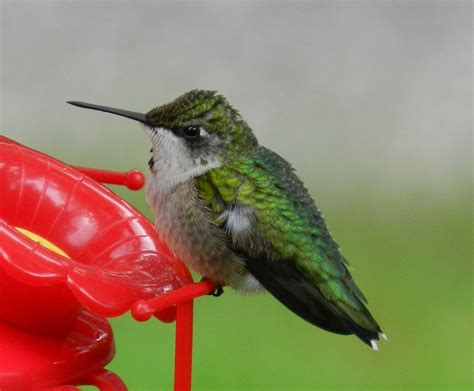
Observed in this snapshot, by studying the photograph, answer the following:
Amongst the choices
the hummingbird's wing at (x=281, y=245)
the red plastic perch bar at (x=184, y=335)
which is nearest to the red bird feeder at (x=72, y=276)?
the red plastic perch bar at (x=184, y=335)

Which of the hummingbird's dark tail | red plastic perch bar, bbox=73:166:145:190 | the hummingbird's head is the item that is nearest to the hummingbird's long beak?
the hummingbird's head

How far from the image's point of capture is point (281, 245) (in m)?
2.22

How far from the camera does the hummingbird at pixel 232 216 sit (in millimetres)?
2178

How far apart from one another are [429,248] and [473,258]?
0.21 meters

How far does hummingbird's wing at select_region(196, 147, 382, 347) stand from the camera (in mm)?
2160

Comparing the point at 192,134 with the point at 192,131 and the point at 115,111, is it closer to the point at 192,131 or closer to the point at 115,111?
the point at 192,131

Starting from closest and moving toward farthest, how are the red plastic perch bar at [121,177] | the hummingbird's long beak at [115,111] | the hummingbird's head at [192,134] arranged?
→ 1. the hummingbird's long beak at [115,111]
2. the hummingbird's head at [192,134]
3. the red plastic perch bar at [121,177]

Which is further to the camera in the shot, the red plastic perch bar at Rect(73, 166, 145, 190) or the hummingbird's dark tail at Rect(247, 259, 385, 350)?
the red plastic perch bar at Rect(73, 166, 145, 190)

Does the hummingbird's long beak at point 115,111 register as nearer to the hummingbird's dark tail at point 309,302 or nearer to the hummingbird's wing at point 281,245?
the hummingbird's wing at point 281,245

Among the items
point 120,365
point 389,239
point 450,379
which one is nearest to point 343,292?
point 120,365

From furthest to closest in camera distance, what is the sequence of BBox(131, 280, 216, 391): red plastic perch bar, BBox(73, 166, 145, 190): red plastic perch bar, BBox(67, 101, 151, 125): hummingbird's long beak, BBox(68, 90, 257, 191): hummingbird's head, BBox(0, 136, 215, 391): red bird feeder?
1. BBox(73, 166, 145, 190): red plastic perch bar
2. BBox(68, 90, 257, 191): hummingbird's head
3. BBox(67, 101, 151, 125): hummingbird's long beak
4. BBox(131, 280, 216, 391): red plastic perch bar
5. BBox(0, 136, 215, 391): red bird feeder

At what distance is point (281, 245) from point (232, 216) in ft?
0.40

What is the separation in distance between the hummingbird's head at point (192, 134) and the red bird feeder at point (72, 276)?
0.29 feet

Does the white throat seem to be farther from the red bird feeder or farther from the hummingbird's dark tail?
the hummingbird's dark tail
